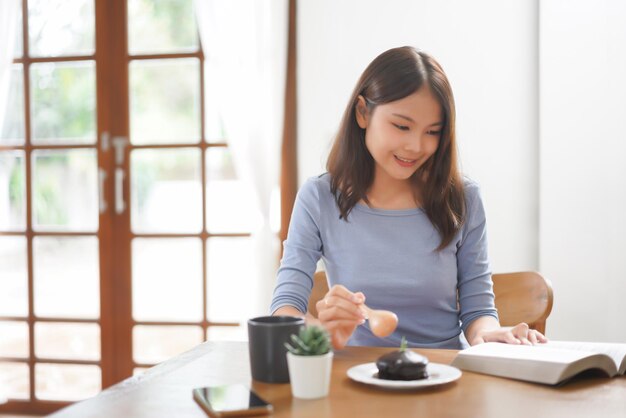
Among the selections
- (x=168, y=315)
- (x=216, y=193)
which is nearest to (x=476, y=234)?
(x=216, y=193)

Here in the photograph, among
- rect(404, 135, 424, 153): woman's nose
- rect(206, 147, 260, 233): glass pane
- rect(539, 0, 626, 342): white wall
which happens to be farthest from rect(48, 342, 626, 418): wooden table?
rect(206, 147, 260, 233): glass pane

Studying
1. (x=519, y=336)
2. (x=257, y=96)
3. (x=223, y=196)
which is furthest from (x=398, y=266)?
(x=223, y=196)

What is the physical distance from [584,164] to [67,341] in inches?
97.1

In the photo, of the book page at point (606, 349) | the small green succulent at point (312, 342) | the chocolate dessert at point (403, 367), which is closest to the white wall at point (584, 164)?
the book page at point (606, 349)

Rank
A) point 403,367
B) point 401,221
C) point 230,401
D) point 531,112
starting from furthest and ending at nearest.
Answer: point 531,112 → point 401,221 → point 403,367 → point 230,401

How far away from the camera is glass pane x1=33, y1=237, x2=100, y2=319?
339cm

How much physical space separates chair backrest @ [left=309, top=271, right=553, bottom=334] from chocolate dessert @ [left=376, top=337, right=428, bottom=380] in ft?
2.71

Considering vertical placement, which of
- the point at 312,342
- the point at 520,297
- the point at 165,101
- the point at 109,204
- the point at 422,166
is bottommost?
the point at 520,297

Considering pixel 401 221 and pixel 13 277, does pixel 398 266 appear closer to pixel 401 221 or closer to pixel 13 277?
pixel 401 221

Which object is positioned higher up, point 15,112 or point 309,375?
point 15,112

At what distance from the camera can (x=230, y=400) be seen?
97 centimetres

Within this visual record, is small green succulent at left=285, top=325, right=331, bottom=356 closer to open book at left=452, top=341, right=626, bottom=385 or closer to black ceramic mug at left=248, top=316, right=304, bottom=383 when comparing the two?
black ceramic mug at left=248, top=316, right=304, bottom=383

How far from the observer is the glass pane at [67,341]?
11.2 ft

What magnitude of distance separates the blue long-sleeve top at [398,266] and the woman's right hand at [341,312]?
32 centimetres
